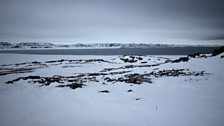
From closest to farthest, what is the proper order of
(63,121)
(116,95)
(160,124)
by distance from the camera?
(160,124), (63,121), (116,95)

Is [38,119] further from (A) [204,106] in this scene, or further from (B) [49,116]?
(A) [204,106]

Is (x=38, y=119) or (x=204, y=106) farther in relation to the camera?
(x=204, y=106)

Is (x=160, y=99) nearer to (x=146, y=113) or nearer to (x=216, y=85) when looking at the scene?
(x=146, y=113)

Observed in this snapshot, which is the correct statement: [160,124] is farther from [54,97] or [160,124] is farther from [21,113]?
[54,97]

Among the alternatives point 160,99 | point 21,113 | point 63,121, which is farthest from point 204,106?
point 21,113

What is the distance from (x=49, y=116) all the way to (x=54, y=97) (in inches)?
158

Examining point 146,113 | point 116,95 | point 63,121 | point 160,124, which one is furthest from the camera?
point 116,95

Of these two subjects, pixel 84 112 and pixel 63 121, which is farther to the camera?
pixel 84 112

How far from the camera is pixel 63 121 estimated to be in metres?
8.07

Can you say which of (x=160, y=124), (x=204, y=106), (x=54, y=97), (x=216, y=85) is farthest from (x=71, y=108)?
(x=216, y=85)

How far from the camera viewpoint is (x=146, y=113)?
8.69m

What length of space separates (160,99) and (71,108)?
16.6 ft

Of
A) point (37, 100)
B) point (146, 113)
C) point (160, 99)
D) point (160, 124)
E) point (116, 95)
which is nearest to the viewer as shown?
point (160, 124)

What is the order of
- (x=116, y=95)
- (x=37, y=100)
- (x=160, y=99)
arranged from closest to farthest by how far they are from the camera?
1. (x=160, y=99)
2. (x=37, y=100)
3. (x=116, y=95)
